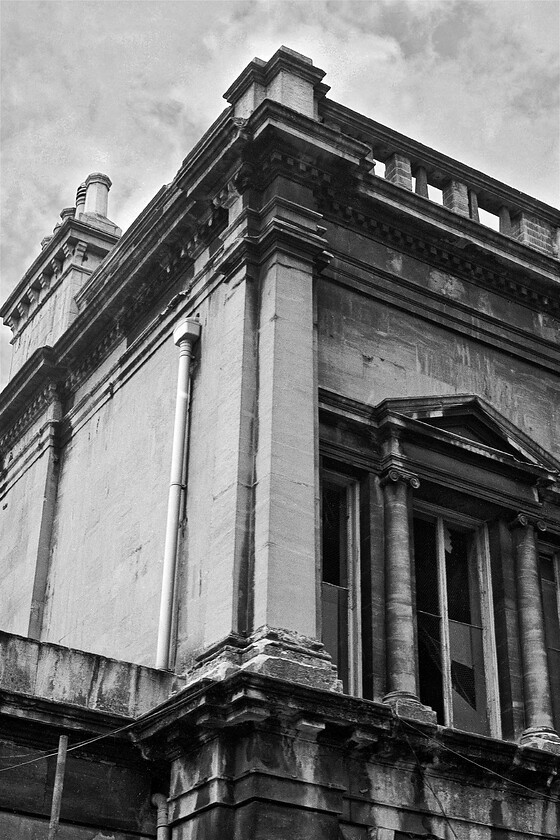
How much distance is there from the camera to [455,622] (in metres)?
16.7

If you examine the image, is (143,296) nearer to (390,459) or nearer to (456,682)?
(390,459)

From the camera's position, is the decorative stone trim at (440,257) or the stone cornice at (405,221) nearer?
the stone cornice at (405,221)

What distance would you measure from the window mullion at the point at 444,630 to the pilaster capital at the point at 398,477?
0.90 meters

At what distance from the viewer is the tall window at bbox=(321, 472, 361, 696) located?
15453 millimetres

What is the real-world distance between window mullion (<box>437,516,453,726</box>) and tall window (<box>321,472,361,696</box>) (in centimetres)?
131

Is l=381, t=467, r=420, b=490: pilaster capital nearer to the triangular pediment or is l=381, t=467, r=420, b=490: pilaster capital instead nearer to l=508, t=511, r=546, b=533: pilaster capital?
the triangular pediment

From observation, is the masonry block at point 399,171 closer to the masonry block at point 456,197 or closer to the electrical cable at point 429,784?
the masonry block at point 456,197

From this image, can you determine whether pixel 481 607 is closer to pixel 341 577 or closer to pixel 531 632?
pixel 531 632

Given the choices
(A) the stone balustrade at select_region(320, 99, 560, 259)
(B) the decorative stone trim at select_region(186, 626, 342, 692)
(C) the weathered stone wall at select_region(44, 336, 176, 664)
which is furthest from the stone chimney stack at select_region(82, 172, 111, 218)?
(B) the decorative stone trim at select_region(186, 626, 342, 692)

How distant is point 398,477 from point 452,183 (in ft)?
19.1

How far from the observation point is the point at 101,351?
21.1 m

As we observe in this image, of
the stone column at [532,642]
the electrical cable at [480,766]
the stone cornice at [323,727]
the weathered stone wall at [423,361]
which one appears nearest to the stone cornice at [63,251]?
the weathered stone wall at [423,361]

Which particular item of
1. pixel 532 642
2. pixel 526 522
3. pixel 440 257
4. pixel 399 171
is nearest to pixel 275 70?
pixel 399 171

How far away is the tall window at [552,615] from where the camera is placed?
16.9 metres
